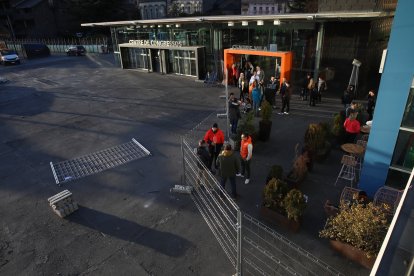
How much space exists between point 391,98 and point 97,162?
391 inches

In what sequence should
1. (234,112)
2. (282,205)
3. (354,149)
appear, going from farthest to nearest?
1. (234,112)
2. (354,149)
3. (282,205)

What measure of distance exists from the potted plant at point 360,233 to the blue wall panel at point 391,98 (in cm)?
223

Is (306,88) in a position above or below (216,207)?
above

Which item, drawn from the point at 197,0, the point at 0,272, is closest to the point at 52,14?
the point at 197,0

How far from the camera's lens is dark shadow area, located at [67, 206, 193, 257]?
709cm

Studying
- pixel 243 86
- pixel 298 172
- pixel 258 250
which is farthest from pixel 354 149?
pixel 243 86

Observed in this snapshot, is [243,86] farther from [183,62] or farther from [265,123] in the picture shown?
[183,62]

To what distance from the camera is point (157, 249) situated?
7.05 meters

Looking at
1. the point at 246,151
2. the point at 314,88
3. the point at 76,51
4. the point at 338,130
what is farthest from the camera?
the point at 76,51

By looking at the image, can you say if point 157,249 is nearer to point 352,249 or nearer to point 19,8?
point 352,249

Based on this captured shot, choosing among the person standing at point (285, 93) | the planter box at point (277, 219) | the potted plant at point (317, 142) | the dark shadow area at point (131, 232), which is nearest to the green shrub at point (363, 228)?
the planter box at point (277, 219)

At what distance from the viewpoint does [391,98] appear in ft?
23.7

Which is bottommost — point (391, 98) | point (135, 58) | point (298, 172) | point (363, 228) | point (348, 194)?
point (348, 194)

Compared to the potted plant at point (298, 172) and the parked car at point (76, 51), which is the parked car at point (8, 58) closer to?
the parked car at point (76, 51)
